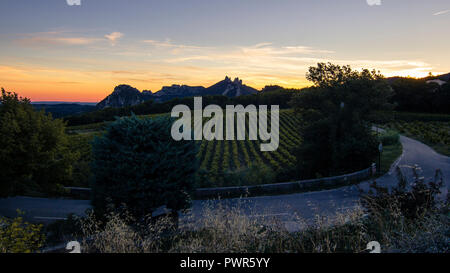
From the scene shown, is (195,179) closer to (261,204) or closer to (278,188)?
(261,204)

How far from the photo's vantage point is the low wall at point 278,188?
13.9 m

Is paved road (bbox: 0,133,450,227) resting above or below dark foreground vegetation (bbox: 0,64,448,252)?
below

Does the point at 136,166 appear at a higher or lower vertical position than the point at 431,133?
higher

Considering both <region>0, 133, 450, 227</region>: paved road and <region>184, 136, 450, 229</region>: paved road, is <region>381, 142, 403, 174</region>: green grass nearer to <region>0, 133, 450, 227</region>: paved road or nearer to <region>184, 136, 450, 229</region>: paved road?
<region>184, 136, 450, 229</region>: paved road

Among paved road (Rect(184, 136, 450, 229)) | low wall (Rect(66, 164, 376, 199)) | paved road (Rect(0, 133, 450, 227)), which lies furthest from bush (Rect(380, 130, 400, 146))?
low wall (Rect(66, 164, 376, 199))

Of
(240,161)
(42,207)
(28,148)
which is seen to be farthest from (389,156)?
(28,148)

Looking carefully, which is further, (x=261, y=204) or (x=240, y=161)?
(x=240, y=161)

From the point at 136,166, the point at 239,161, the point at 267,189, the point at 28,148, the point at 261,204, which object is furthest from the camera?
the point at 239,161

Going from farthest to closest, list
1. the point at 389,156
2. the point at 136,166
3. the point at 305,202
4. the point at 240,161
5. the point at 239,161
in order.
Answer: the point at 240,161, the point at 239,161, the point at 389,156, the point at 305,202, the point at 136,166

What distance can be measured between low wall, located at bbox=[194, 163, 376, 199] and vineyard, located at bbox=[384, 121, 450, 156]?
17669 mm

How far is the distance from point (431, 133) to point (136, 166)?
44.3m

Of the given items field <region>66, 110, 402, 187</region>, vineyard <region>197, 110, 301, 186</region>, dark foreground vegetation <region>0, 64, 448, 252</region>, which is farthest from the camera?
vineyard <region>197, 110, 301, 186</region>

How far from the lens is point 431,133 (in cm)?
4003

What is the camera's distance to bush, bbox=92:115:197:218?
25.8 ft
